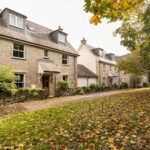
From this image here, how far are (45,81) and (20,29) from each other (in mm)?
6603

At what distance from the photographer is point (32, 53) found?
2006cm

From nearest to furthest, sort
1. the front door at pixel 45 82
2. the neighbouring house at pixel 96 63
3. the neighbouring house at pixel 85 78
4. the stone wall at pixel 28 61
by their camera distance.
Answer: the stone wall at pixel 28 61, the front door at pixel 45 82, the neighbouring house at pixel 85 78, the neighbouring house at pixel 96 63

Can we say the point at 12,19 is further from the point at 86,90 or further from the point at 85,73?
the point at 85,73

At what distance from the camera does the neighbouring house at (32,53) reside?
58.5 feet

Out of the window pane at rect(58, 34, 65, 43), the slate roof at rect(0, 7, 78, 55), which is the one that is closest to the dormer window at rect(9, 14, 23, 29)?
the slate roof at rect(0, 7, 78, 55)

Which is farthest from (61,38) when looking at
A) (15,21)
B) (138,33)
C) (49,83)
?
(138,33)

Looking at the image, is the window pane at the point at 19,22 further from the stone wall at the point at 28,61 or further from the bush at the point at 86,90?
the bush at the point at 86,90

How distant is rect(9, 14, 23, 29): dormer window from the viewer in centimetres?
1878

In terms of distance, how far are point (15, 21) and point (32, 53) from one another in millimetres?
3763

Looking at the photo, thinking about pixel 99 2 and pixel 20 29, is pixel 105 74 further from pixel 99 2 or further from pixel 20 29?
pixel 99 2

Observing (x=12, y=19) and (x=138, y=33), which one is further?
(x=12, y=19)

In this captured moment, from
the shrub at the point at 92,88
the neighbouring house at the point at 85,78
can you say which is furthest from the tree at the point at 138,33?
the neighbouring house at the point at 85,78

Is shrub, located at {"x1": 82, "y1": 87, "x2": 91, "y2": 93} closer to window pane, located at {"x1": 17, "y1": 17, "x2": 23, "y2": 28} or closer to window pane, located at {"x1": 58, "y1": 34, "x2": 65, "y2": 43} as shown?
window pane, located at {"x1": 58, "y1": 34, "x2": 65, "y2": 43}

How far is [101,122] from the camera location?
709 cm
